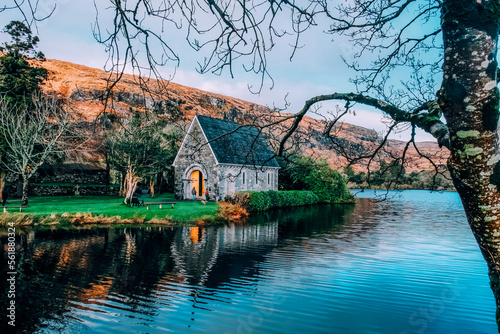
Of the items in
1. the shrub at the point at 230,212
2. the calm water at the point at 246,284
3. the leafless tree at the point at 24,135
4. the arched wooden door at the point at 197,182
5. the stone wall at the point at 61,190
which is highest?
the leafless tree at the point at 24,135

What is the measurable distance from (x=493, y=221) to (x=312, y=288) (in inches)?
374

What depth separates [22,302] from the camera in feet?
31.8

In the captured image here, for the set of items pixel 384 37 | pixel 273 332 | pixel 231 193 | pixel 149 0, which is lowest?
Result: pixel 273 332

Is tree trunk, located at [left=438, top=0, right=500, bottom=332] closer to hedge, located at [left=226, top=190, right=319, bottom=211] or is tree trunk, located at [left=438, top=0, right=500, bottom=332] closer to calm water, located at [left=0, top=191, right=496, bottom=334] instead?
calm water, located at [left=0, top=191, right=496, bottom=334]

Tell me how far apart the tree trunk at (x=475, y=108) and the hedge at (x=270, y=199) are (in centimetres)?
2991

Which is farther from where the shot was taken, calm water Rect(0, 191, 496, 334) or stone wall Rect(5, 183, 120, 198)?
stone wall Rect(5, 183, 120, 198)

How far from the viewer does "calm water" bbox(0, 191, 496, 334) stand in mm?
8664

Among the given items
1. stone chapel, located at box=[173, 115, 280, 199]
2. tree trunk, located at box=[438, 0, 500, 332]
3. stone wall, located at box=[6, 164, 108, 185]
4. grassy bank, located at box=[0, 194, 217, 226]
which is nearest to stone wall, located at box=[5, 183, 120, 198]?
stone wall, located at box=[6, 164, 108, 185]

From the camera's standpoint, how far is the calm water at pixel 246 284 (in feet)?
28.4

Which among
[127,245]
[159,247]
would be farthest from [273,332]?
[127,245]

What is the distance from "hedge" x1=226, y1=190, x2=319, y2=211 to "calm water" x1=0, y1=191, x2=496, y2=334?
40.0 ft

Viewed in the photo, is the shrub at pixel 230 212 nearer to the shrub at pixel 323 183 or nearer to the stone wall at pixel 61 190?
the shrub at pixel 323 183

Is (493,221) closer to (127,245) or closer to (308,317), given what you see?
(308,317)

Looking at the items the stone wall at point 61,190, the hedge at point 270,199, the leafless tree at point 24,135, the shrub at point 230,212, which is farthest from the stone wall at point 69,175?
the shrub at point 230,212
